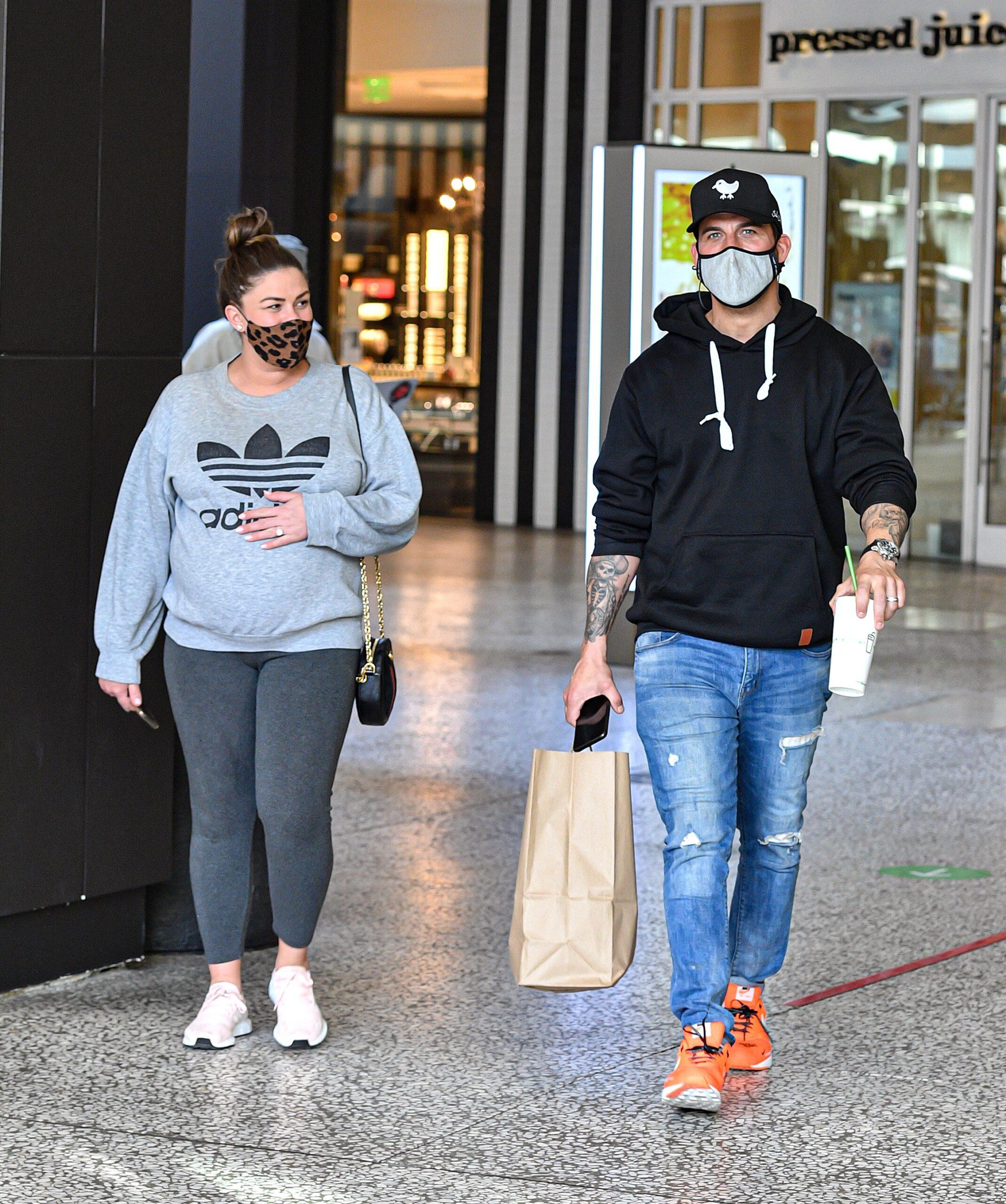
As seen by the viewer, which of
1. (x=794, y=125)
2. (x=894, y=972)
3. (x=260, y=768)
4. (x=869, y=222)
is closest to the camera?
(x=260, y=768)

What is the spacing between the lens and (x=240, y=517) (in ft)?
13.1

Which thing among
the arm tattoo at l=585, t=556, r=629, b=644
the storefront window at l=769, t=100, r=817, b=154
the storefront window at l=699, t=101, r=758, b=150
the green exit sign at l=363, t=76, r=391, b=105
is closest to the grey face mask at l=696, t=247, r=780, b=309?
the arm tattoo at l=585, t=556, r=629, b=644

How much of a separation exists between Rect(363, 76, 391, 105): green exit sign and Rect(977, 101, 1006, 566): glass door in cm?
753

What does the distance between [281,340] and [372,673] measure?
2.45 ft

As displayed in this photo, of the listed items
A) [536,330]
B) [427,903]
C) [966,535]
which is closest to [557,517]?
[536,330]

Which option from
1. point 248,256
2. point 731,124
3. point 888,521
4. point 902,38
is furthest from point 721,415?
point 731,124

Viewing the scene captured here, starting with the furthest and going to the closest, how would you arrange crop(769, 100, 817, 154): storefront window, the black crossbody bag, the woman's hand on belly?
crop(769, 100, 817, 154): storefront window → the black crossbody bag → the woman's hand on belly

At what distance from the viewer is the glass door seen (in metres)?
15.3

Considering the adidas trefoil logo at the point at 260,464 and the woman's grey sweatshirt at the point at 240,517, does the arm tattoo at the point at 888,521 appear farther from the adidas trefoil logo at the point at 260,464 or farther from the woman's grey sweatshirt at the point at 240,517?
the adidas trefoil logo at the point at 260,464

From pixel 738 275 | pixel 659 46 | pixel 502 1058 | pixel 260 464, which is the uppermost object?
pixel 659 46

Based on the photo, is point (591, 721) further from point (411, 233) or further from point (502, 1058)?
point (411, 233)

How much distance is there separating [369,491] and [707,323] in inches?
32.7

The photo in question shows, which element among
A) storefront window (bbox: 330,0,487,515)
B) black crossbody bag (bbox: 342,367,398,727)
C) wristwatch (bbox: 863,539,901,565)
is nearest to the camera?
wristwatch (bbox: 863,539,901,565)

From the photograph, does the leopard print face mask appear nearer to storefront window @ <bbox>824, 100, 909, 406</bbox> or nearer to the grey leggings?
the grey leggings
